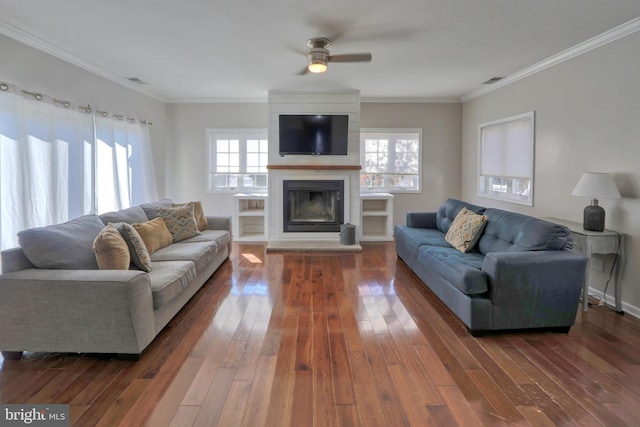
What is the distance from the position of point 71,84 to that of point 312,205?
153 inches

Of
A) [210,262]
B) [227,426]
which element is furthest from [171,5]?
[227,426]

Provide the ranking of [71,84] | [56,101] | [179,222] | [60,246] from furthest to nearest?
[179,222]
[71,84]
[56,101]
[60,246]

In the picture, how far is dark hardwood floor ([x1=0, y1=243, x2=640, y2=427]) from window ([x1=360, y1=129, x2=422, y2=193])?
382 cm

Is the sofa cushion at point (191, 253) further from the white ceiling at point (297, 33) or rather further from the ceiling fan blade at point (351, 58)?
the ceiling fan blade at point (351, 58)

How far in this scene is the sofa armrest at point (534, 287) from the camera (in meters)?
2.96

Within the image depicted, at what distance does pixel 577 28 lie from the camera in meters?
3.44

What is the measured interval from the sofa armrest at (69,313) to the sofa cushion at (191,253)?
3.89ft

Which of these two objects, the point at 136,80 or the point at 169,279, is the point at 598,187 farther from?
the point at 136,80

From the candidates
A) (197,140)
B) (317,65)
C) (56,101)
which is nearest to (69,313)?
(56,101)

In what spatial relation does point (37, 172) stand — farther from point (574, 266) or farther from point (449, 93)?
point (449, 93)

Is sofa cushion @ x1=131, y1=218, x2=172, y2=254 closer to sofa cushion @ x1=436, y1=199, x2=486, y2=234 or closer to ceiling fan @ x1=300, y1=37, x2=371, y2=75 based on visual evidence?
ceiling fan @ x1=300, y1=37, x2=371, y2=75

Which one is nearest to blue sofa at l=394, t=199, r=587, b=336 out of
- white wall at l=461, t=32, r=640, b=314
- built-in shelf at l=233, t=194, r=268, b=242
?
white wall at l=461, t=32, r=640, b=314

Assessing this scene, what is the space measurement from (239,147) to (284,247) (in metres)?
2.34

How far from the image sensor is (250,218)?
7.26 meters
